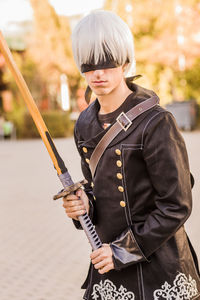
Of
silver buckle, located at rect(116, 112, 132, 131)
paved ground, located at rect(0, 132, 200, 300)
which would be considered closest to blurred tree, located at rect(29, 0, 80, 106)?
paved ground, located at rect(0, 132, 200, 300)

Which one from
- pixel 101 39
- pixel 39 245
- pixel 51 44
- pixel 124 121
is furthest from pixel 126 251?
pixel 51 44

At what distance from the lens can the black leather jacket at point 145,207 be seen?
5.40 feet

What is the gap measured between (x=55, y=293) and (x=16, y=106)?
26799mm

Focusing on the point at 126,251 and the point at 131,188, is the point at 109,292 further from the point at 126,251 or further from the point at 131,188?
the point at 131,188

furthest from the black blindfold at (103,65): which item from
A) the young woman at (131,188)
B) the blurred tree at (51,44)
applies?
the blurred tree at (51,44)

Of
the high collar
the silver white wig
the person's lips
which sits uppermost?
the silver white wig

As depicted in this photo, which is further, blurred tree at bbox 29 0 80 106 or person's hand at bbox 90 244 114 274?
blurred tree at bbox 29 0 80 106

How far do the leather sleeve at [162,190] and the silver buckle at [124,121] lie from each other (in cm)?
7

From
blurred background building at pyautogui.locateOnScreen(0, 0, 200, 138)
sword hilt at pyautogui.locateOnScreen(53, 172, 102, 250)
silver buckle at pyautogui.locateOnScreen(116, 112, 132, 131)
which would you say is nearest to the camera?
sword hilt at pyautogui.locateOnScreen(53, 172, 102, 250)

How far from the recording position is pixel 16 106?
101ft

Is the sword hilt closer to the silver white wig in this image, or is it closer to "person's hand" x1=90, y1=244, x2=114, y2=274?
"person's hand" x1=90, y1=244, x2=114, y2=274

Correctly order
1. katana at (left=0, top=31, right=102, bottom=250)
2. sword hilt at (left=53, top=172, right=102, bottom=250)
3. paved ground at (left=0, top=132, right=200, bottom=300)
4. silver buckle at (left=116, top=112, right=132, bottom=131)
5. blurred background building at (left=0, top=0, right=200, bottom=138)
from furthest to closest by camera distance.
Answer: blurred background building at (left=0, top=0, right=200, bottom=138) → paved ground at (left=0, top=132, right=200, bottom=300) → silver buckle at (left=116, top=112, right=132, bottom=131) → sword hilt at (left=53, top=172, right=102, bottom=250) → katana at (left=0, top=31, right=102, bottom=250)

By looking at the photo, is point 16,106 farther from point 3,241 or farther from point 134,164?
point 134,164

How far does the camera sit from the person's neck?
1795 millimetres
